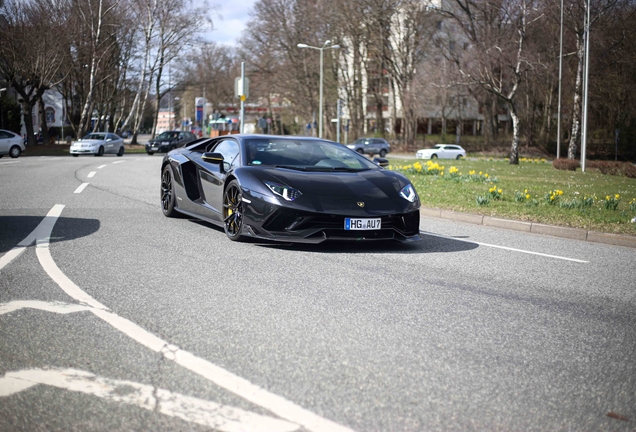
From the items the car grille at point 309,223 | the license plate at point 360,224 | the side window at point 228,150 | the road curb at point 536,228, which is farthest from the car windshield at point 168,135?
the license plate at point 360,224

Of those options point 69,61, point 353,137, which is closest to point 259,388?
point 69,61

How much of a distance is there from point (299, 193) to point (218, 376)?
14.0 feet

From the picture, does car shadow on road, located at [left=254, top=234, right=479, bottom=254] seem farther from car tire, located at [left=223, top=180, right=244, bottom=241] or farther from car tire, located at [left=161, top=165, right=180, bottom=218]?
car tire, located at [left=161, top=165, right=180, bottom=218]

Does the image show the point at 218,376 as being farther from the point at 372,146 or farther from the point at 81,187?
the point at 372,146

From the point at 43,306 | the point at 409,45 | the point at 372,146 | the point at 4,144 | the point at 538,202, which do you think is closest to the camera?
the point at 43,306

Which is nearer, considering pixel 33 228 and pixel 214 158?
pixel 214 158

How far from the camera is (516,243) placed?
9.30 metres

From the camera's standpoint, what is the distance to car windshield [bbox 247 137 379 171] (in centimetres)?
880

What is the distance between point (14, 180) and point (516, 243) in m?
12.8

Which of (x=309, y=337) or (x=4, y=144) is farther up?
(x=4, y=144)

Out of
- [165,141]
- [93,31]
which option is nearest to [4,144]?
[93,31]

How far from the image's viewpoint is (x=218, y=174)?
9109mm

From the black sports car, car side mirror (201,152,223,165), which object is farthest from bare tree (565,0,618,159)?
car side mirror (201,152,223,165)

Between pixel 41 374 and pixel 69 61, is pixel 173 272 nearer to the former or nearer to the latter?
pixel 41 374
